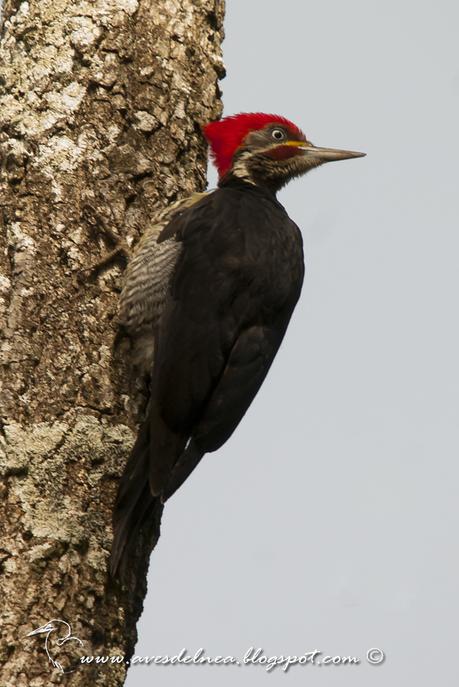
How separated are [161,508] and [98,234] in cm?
96

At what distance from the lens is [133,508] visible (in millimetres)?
3541

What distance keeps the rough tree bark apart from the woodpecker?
0.08 m

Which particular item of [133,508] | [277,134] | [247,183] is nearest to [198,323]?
[133,508]

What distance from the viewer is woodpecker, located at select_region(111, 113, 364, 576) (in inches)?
143

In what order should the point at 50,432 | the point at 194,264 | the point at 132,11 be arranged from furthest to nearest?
the point at 132,11 < the point at 194,264 < the point at 50,432

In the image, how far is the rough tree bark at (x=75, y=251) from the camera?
3334 millimetres

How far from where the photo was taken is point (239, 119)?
4.86 metres

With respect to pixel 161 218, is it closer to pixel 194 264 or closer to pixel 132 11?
pixel 194 264

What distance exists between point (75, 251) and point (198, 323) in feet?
1.60

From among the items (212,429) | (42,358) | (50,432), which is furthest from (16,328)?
(212,429)

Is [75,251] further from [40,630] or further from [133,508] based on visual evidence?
[40,630]

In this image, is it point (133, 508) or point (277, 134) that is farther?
point (277, 134)

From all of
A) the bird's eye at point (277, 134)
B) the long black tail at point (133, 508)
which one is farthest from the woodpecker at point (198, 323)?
the bird's eye at point (277, 134)

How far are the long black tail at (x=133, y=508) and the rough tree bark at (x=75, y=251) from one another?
0.13 ft
